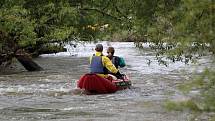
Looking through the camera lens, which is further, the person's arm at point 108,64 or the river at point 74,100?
the person's arm at point 108,64

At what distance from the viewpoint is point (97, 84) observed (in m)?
14.3

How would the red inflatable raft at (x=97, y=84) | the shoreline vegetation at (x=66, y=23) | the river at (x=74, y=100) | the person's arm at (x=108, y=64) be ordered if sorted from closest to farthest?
the river at (x=74, y=100) → the shoreline vegetation at (x=66, y=23) → the red inflatable raft at (x=97, y=84) → the person's arm at (x=108, y=64)

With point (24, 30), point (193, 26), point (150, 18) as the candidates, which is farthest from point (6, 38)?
point (193, 26)

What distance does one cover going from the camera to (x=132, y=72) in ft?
73.5

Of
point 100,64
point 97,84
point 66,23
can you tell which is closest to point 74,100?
point 97,84

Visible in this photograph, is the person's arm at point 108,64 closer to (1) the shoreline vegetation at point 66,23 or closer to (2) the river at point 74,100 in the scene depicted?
(2) the river at point 74,100

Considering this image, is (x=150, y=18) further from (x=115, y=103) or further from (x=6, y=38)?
(x=6, y=38)

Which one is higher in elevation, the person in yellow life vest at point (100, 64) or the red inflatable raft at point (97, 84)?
the person in yellow life vest at point (100, 64)

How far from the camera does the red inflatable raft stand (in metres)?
14.2

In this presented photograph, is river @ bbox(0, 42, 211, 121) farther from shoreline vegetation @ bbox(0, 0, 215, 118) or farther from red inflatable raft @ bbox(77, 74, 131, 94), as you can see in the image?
shoreline vegetation @ bbox(0, 0, 215, 118)

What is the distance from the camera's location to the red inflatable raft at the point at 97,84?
559 inches

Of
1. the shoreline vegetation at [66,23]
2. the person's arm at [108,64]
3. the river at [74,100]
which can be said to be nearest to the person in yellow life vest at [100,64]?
the person's arm at [108,64]

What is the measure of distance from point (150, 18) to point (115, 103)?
3.18 m

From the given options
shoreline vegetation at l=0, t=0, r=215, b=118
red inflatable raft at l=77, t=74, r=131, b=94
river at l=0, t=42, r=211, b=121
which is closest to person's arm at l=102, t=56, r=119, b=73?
red inflatable raft at l=77, t=74, r=131, b=94
